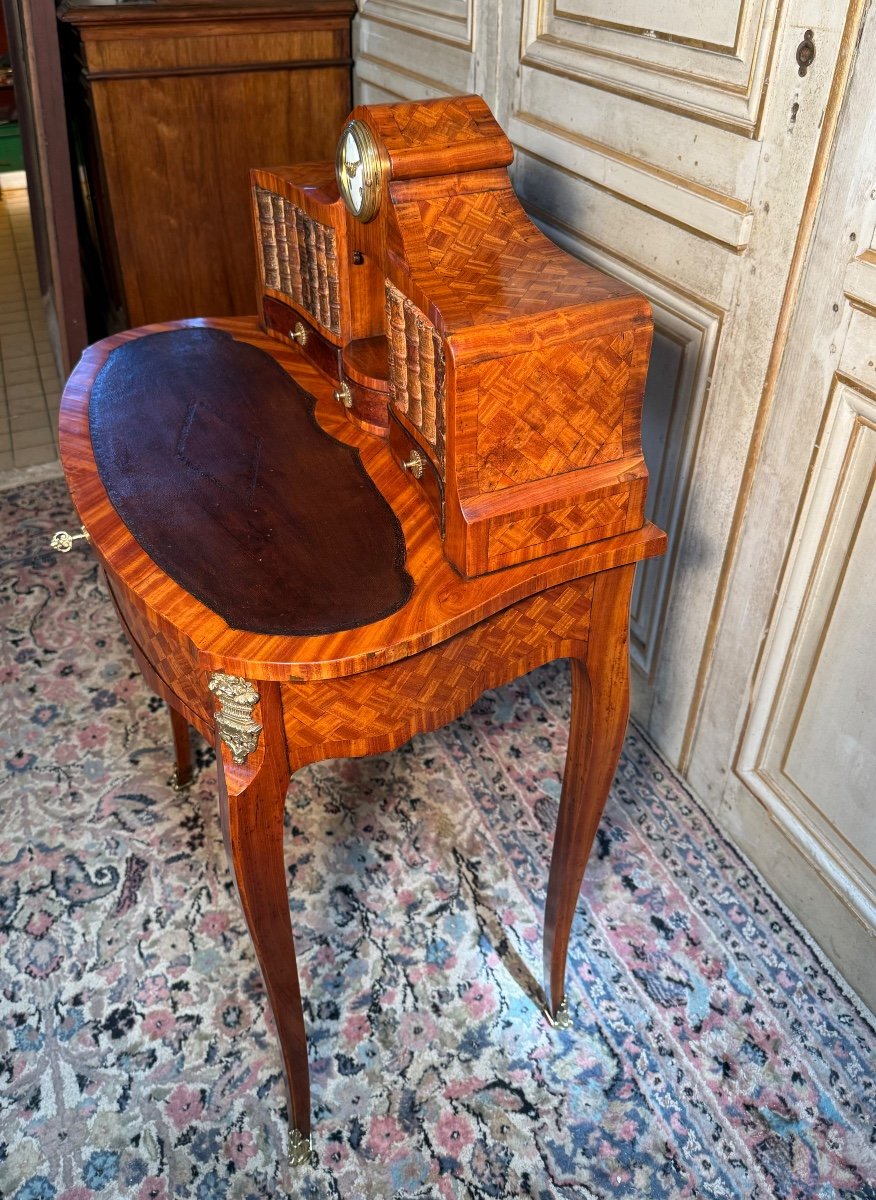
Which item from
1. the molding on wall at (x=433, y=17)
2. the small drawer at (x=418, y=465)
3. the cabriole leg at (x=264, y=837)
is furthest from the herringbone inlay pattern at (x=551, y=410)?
the molding on wall at (x=433, y=17)

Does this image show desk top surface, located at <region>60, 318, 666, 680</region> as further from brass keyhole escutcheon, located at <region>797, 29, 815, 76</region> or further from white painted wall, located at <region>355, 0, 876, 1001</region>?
brass keyhole escutcheon, located at <region>797, 29, 815, 76</region>

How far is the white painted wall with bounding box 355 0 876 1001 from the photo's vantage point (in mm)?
1433

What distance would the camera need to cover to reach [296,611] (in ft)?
3.72

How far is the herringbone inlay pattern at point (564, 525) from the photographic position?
1.19m

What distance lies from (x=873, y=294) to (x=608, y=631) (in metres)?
0.60

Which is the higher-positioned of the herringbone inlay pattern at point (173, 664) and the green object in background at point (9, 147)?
the herringbone inlay pattern at point (173, 664)

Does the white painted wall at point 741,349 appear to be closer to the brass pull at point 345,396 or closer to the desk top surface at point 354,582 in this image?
the desk top surface at point 354,582

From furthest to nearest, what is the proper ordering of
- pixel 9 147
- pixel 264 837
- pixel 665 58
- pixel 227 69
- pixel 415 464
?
pixel 9 147 → pixel 227 69 → pixel 665 58 → pixel 415 464 → pixel 264 837

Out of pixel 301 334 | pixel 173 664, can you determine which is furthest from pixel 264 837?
pixel 301 334

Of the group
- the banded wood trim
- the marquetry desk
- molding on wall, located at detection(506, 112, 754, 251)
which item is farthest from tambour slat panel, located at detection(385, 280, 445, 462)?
the banded wood trim

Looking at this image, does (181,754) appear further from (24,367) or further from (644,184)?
(24,367)

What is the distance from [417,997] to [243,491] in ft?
3.21

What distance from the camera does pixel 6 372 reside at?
13.5 feet

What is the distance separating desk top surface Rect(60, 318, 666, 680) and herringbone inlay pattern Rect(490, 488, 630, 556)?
1.0 inches
